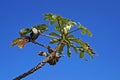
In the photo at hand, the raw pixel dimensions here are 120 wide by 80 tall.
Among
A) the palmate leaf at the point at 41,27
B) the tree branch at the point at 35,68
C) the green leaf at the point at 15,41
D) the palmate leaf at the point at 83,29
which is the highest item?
the palmate leaf at the point at 83,29

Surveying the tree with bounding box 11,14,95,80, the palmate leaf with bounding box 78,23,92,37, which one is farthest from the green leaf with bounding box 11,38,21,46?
the palmate leaf with bounding box 78,23,92,37

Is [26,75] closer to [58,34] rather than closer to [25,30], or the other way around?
[25,30]

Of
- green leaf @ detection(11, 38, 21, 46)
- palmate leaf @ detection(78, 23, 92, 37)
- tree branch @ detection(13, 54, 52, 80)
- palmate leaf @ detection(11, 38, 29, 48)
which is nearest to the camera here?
tree branch @ detection(13, 54, 52, 80)

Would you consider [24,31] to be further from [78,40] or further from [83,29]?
[83,29]

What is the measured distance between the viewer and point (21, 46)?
692 cm

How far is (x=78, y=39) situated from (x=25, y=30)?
5.72 ft

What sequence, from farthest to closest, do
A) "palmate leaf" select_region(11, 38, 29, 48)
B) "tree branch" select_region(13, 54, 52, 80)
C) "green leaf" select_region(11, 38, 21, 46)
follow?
"green leaf" select_region(11, 38, 21, 46) → "palmate leaf" select_region(11, 38, 29, 48) → "tree branch" select_region(13, 54, 52, 80)

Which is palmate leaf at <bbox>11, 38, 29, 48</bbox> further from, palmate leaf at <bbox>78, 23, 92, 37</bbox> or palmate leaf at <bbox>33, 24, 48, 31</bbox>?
palmate leaf at <bbox>78, 23, 92, 37</bbox>

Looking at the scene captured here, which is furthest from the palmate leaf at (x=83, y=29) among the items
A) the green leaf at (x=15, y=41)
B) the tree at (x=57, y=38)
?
the green leaf at (x=15, y=41)

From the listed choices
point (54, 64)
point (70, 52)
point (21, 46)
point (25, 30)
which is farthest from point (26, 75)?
point (70, 52)

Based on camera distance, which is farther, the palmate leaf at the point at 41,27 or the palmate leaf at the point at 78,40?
the palmate leaf at the point at 78,40

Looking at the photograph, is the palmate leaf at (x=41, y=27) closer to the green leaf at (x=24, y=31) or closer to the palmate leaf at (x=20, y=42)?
the green leaf at (x=24, y=31)

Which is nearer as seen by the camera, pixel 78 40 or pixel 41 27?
pixel 41 27

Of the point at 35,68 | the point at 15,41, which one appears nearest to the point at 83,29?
the point at 15,41
